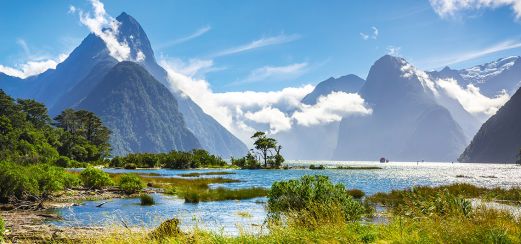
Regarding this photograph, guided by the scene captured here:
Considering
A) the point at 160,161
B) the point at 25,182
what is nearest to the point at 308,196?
the point at 25,182

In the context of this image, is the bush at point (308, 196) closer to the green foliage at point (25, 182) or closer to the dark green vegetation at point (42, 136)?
the green foliage at point (25, 182)

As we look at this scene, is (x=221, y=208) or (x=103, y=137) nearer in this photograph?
(x=221, y=208)

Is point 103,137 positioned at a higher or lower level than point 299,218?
higher

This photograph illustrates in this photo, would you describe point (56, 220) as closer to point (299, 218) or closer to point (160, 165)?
point (299, 218)

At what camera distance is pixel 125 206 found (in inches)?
1580

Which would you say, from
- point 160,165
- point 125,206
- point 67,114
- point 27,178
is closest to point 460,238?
point 125,206

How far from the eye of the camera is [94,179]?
181 feet

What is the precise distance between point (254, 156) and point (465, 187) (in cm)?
11687

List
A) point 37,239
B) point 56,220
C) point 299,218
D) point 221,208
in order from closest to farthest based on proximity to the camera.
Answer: point 299,218
point 37,239
point 56,220
point 221,208

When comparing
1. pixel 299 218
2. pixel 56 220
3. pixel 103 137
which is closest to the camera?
pixel 299 218

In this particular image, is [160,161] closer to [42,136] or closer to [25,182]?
[42,136]

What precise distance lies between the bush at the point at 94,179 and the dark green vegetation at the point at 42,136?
26.2 metres

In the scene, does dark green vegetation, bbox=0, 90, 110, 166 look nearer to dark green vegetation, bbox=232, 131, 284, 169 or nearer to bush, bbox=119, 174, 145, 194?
bush, bbox=119, 174, 145, 194

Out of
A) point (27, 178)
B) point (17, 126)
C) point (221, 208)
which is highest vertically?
point (17, 126)
